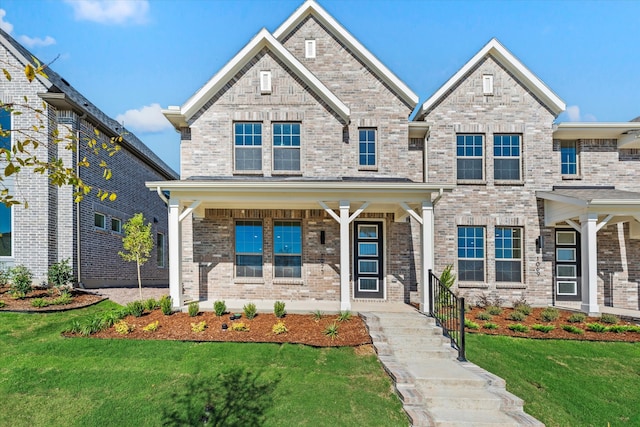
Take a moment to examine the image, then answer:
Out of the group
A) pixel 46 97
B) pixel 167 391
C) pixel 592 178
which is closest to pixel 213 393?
pixel 167 391

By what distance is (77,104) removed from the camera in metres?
11.6

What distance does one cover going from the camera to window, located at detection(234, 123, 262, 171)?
1116 cm

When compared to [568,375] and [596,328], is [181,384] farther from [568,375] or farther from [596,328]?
[596,328]

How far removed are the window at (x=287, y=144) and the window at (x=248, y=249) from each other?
2.10 meters

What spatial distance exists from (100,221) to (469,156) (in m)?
13.4

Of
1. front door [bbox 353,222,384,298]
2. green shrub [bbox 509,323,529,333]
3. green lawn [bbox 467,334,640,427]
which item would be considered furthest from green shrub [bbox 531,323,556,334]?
front door [bbox 353,222,384,298]

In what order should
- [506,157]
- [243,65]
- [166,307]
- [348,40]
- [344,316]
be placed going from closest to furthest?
[344,316] < [166,307] < [243,65] < [348,40] < [506,157]

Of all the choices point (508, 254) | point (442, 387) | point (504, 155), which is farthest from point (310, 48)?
point (442, 387)

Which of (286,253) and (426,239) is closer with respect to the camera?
(426,239)

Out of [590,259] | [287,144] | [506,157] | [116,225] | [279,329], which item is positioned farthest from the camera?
[116,225]

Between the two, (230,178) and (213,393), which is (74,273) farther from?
(213,393)

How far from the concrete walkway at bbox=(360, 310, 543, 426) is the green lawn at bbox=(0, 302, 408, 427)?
29 cm

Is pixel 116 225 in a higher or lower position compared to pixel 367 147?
lower

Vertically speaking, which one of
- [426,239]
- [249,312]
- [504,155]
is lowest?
[249,312]
